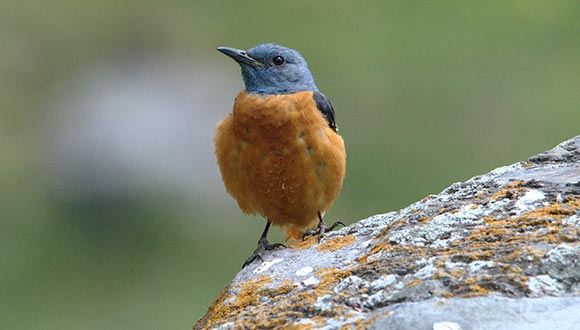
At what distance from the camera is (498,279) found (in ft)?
11.4

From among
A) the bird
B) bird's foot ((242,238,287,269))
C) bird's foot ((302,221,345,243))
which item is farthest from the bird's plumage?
bird's foot ((242,238,287,269))

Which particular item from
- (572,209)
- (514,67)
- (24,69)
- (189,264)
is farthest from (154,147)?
(572,209)

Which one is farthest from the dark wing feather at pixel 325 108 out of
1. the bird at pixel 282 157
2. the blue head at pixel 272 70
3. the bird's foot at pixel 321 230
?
the bird's foot at pixel 321 230

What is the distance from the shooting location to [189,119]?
12242mm

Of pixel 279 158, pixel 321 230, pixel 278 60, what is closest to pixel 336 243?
pixel 321 230

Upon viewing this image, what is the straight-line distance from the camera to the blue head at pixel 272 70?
7.07 meters

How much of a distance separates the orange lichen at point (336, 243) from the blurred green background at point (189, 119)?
4.92 meters

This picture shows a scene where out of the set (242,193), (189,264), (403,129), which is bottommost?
(189,264)

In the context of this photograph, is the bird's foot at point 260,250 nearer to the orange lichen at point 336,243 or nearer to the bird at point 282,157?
the orange lichen at point 336,243

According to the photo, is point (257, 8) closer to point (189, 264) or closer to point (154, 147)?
point (154, 147)

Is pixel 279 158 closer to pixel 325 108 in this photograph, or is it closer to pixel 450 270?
pixel 325 108

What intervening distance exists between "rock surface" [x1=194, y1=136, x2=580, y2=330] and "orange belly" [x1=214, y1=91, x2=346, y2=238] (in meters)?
1.72

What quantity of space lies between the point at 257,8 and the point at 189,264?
456cm

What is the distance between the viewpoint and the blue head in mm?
7066
